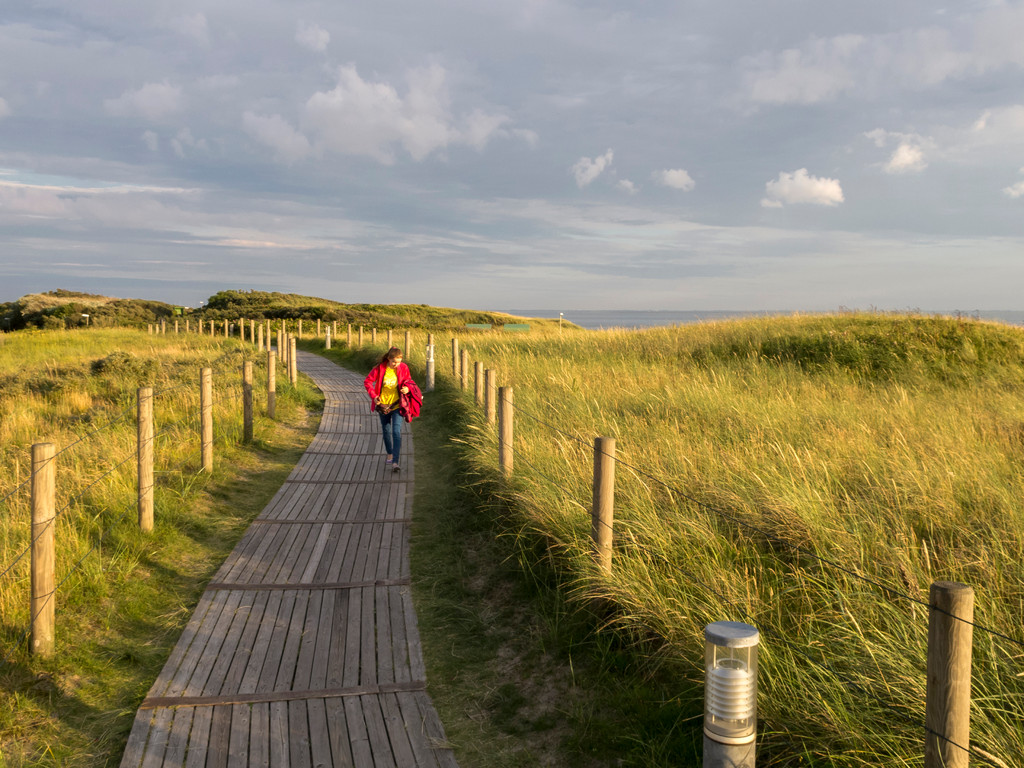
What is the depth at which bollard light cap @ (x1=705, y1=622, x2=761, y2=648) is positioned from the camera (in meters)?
2.38

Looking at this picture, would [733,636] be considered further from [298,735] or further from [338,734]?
[298,735]

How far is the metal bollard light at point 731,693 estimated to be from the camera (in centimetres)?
242

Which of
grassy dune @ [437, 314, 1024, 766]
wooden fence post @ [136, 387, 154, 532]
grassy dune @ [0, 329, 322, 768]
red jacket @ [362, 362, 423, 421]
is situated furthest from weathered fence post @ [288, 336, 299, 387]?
wooden fence post @ [136, 387, 154, 532]

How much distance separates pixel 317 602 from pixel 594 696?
2.58 m

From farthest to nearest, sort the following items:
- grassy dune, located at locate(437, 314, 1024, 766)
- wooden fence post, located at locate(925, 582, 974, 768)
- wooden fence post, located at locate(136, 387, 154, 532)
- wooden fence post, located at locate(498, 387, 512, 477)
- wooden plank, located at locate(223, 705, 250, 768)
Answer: wooden fence post, located at locate(498, 387, 512, 477), wooden fence post, located at locate(136, 387, 154, 532), wooden plank, located at locate(223, 705, 250, 768), grassy dune, located at locate(437, 314, 1024, 766), wooden fence post, located at locate(925, 582, 974, 768)

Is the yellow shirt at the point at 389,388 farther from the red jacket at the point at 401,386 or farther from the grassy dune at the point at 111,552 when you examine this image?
the grassy dune at the point at 111,552

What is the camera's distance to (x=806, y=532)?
463 cm

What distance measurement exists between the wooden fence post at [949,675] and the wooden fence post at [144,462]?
21.3 ft

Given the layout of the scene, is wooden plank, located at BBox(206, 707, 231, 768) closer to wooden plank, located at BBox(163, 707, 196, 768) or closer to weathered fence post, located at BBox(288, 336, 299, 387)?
wooden plank, located at BBox(163, 707, 196, 768)

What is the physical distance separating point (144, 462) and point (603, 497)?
4629 millimetres

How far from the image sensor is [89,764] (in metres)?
3.62

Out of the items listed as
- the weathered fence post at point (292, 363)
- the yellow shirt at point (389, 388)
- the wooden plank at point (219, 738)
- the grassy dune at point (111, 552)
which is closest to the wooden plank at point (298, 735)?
the wooden plank at point (219, 738)

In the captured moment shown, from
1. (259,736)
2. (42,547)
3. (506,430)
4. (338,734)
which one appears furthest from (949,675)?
(506,430)

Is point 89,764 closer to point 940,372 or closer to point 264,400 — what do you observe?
point 264,400
